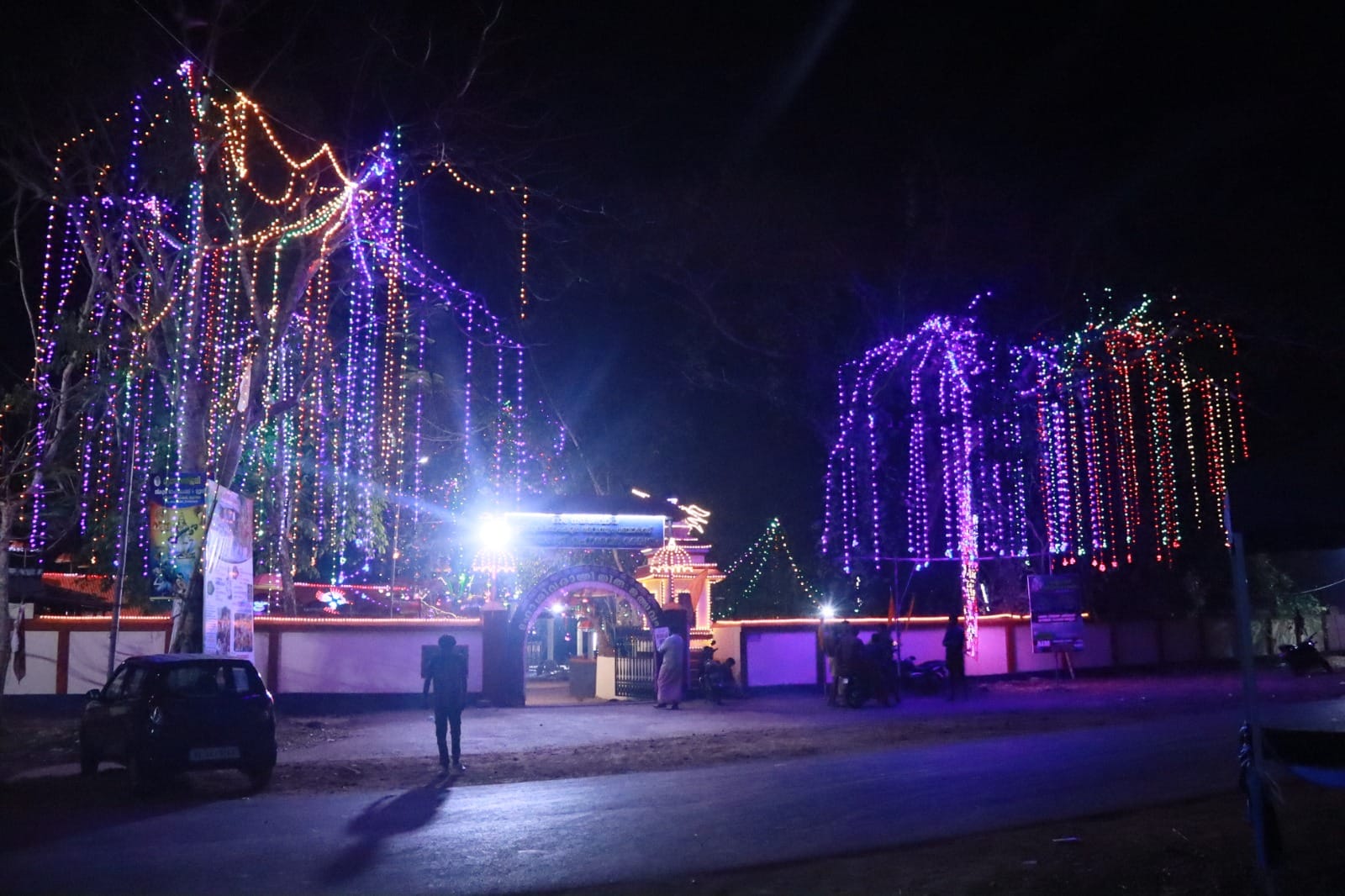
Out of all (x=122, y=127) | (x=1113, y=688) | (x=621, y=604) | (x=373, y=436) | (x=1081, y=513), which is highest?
(x=122, y=127)

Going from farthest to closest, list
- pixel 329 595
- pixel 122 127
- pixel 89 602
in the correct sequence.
Result: pixel 329 595 < pixel 89 602 < pixel 122 127

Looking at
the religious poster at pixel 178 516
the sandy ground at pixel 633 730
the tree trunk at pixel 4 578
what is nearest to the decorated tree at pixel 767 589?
the sandy ground at pixel 633 730

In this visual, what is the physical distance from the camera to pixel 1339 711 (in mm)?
18812

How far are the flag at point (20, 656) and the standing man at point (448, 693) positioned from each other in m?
11.5

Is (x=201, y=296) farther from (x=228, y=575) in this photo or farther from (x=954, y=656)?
(x=954, y=656)

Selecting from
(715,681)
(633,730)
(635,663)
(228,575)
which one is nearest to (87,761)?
(228,575)

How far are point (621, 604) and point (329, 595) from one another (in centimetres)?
1038

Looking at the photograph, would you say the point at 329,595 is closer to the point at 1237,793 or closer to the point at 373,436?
the point at 373,436

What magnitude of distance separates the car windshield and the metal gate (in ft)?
39.6

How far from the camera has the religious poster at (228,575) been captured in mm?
15992

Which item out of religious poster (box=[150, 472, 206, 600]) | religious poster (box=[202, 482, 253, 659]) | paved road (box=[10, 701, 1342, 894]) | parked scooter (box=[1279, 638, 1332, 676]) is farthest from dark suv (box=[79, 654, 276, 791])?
parked scooter (box=[1279, 638, 1332, 676])

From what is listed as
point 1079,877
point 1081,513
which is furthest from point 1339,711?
point 1079,877

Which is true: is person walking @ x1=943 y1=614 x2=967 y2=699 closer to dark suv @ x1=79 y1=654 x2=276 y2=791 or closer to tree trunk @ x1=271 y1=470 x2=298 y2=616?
tree trunk @ x1=271 y1=470 x2=298 y2=616

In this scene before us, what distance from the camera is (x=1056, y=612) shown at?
27.3 m
